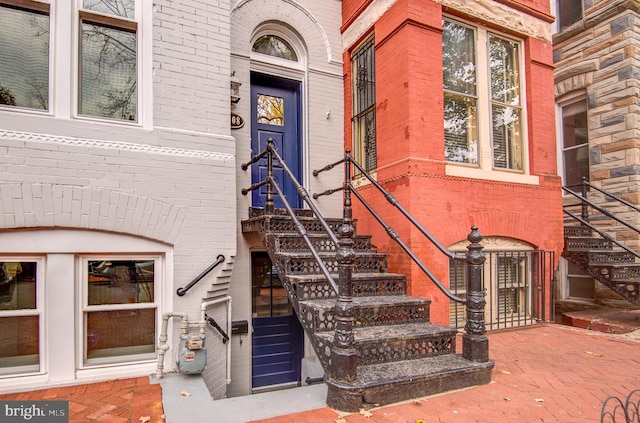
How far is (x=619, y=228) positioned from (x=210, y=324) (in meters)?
7.22

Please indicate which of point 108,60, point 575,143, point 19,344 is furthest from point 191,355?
point 575,143

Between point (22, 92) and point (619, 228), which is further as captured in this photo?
point (619, 228)

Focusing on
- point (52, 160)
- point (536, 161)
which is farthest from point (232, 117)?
point (536, 161)

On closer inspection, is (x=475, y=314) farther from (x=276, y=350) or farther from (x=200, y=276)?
(x=276, y=350)

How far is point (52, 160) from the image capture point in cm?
402

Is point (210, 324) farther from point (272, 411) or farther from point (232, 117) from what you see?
point (232, 117)

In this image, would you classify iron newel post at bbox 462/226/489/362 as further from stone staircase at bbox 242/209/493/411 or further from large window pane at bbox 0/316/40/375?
large window pane at bbox 0/316/40/375

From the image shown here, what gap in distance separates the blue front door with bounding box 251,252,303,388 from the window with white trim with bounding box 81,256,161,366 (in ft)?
6.23

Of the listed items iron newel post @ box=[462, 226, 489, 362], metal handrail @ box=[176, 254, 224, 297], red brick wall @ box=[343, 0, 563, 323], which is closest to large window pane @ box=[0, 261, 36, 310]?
metal handrail @ box=[176, 254, 224, 297]

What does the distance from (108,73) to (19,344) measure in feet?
9.83

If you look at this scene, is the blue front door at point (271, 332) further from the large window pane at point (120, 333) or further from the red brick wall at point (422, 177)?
the large window pane at point (120, 333)

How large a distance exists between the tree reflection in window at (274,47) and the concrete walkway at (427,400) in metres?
4.95

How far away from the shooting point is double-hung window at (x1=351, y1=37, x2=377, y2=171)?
248 inches

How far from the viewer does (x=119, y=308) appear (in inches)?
168
